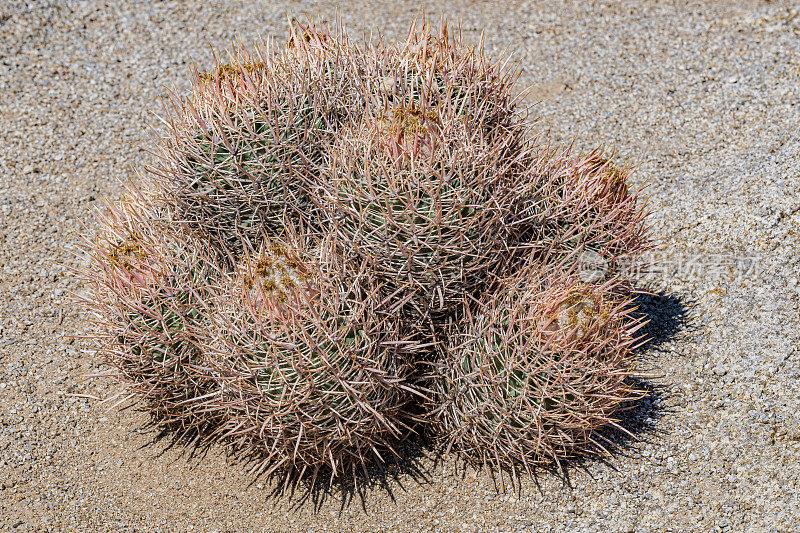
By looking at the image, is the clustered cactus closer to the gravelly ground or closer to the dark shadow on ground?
the dark shadow on ground

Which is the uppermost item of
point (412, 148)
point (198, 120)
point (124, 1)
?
point (412, 148)

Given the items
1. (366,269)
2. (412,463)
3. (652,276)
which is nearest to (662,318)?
(652,276)

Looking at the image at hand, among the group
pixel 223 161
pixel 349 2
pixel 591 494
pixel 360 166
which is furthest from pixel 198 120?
pixel 349 2

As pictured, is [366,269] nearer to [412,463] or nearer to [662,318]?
[412,463]

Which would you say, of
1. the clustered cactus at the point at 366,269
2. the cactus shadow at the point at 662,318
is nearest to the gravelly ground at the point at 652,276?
the cactus shadow at the point at 662,318

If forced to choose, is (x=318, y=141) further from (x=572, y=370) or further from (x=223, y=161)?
(x=572, y=370)

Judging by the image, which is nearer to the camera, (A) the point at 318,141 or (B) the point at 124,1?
(A) the point at 318,141

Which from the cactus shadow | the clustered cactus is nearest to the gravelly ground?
the cactus shadow
